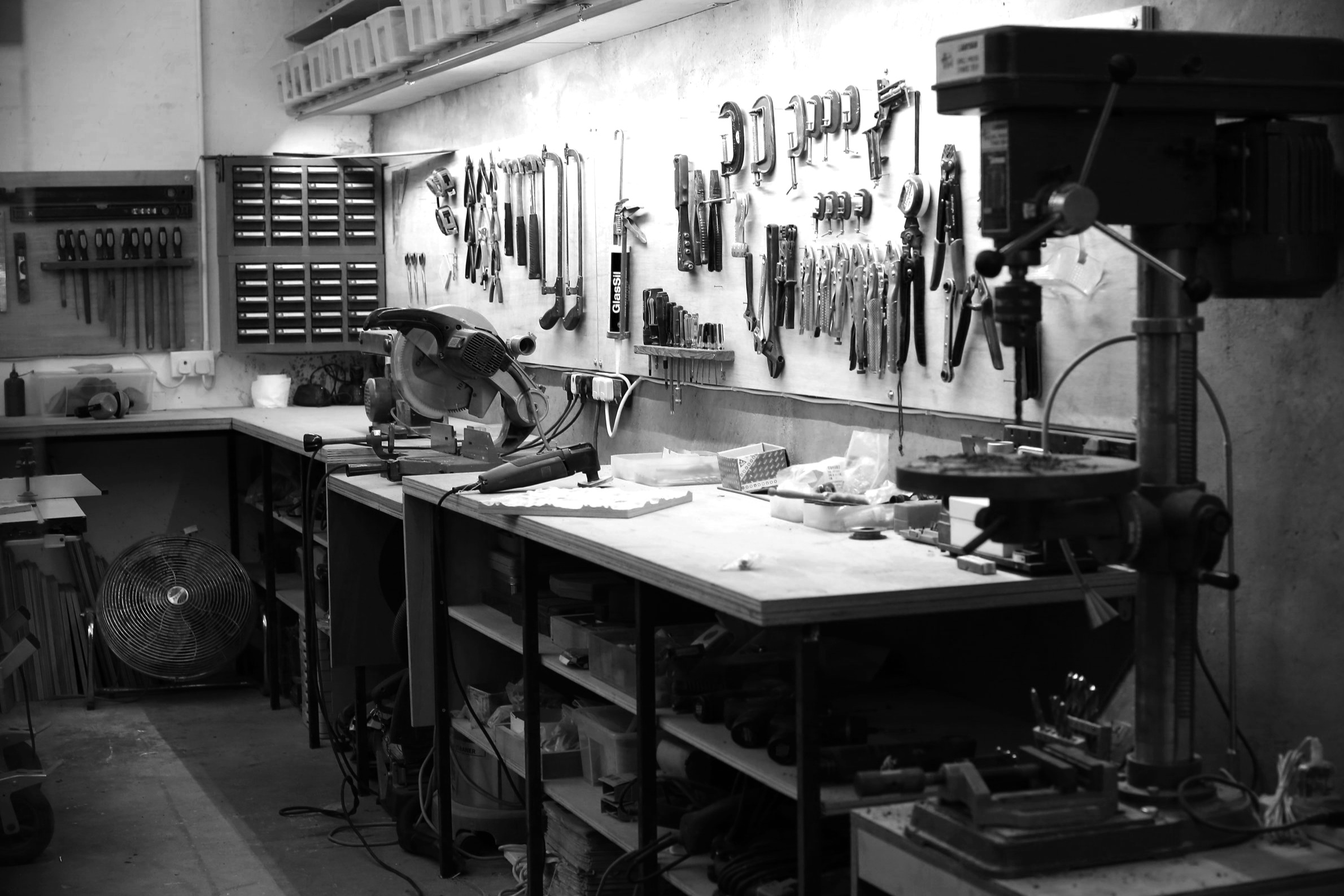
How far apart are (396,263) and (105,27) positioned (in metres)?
1.66

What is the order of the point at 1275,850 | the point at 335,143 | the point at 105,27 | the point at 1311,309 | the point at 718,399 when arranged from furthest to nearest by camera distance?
1. the point at 335,143
2. the point at 105,27
3. the point at 718,399
4. the point at 1311,309
5. the point at 1275,850

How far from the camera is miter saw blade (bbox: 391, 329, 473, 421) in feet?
14.1

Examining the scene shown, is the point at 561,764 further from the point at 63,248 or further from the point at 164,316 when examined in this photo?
the point at 63,248

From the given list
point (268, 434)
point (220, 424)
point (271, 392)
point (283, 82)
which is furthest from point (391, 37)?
point (271, 392)

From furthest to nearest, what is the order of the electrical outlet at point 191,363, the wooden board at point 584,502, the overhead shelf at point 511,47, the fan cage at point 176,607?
1. the electrical outlet at point 191,363
2. the fan cage at point 176,607
3. the overhead shelf at point 511,47
4. the wooden board at point 584,502

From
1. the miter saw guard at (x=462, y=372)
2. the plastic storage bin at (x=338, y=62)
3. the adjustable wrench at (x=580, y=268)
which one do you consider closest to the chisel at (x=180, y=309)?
the plastic storage bin at (x=338, y=62)

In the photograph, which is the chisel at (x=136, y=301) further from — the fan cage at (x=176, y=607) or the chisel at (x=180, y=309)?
the fan cage at (x=176, y=607)

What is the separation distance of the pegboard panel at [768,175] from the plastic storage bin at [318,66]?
0.65 m

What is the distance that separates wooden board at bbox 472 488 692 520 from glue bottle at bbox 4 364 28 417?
3.41 m

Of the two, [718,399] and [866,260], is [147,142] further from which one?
[866,260]

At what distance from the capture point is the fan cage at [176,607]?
5.92 meters

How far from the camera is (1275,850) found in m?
1.88

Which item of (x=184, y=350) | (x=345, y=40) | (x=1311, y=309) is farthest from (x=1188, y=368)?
(x=184, y=350)

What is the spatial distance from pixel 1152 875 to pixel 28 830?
365cm
